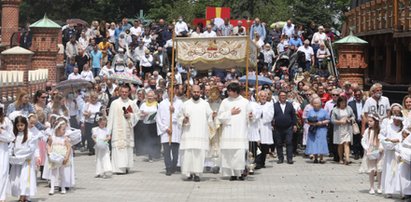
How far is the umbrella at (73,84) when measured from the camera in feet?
74.9

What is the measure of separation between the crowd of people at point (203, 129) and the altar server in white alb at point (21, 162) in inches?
0.6

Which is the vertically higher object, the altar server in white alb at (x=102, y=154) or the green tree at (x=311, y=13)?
the green tree at (x=311, y=13)

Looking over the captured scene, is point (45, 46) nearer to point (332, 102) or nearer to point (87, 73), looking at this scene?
point (87, 73)

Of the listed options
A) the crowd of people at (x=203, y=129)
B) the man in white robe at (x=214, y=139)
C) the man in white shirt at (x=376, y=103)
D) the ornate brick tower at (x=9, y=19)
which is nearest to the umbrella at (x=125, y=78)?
the crowd of people at (x=203, y=129)

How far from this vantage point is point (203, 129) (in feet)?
58.3

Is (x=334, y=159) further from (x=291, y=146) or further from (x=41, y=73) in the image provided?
(x=41, y=73)

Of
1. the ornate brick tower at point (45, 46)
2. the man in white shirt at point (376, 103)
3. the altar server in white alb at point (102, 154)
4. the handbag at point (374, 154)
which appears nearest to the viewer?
the handbag at point (374, 154)

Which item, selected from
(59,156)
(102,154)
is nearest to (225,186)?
(102,154)

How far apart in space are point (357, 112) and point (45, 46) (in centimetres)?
1226

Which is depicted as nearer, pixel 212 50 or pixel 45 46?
pixel 212 50

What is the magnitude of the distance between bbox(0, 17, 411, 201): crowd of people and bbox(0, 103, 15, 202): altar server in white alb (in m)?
0.02

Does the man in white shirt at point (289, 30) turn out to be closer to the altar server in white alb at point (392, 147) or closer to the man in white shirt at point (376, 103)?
the man in white shirt at point (376, 103)

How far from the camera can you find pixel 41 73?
1097 inches

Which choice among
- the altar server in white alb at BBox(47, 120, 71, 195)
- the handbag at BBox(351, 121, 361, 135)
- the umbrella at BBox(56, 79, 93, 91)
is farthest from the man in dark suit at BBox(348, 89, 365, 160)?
the altar server in white alb at BBox(47, 120, 71, 195)
